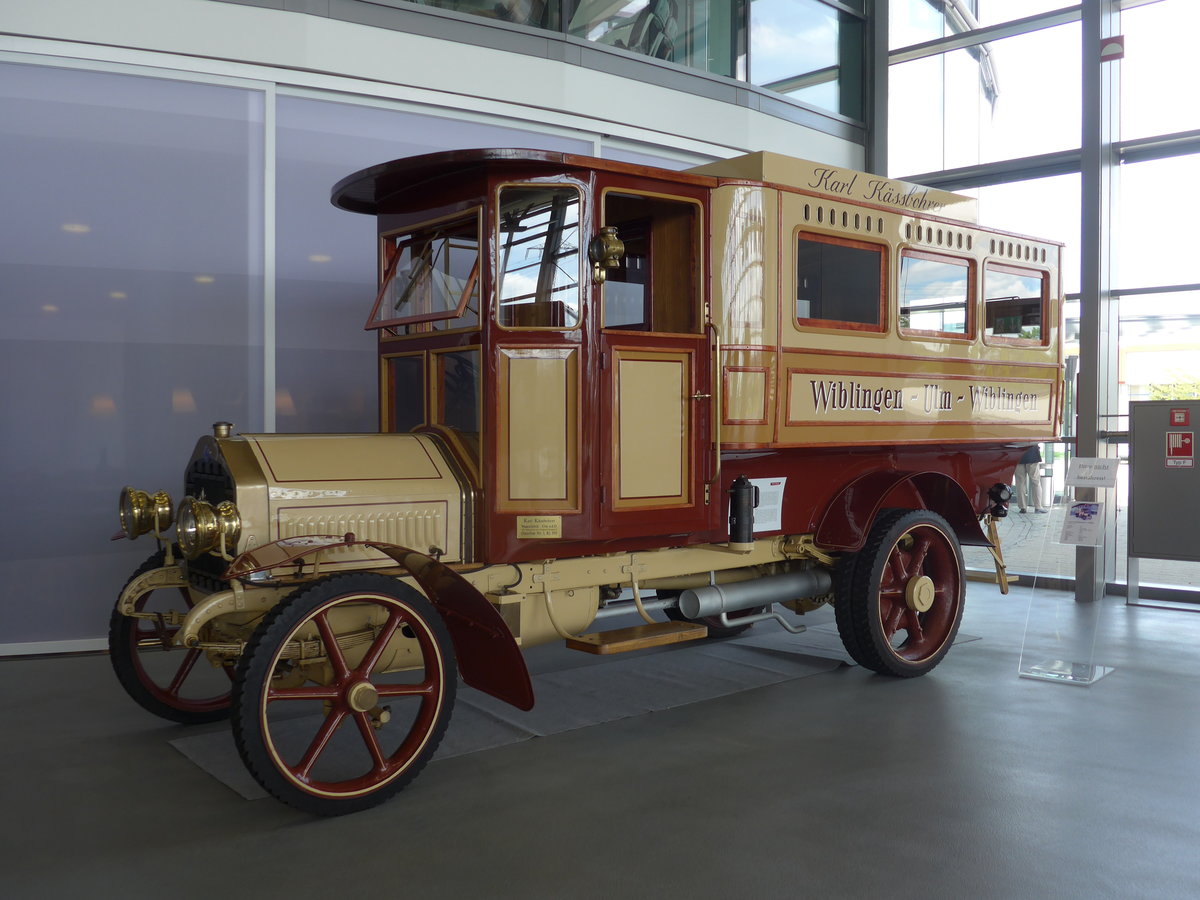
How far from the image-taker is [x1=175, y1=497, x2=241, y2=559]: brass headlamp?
3.42m

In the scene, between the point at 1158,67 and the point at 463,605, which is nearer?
the point at 463,605

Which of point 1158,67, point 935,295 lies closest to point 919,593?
point 935,295

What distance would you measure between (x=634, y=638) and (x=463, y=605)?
800 millimetres

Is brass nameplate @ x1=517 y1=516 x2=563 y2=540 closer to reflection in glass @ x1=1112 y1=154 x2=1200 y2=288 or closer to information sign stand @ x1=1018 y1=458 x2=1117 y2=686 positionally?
information sign stand @ x1=1018 y1=458 x2=1117 y2=686

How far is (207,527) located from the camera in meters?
3.42

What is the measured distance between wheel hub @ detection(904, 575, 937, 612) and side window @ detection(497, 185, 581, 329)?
246 centimetres

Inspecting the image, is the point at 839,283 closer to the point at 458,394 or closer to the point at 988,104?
the point at 458,394

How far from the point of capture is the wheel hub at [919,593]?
5.23m

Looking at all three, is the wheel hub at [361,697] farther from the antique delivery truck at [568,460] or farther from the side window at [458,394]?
the side window at [458,394]

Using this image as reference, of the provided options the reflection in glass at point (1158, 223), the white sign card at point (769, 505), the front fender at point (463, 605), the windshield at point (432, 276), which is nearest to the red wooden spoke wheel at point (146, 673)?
the front fender at point (463, 605)

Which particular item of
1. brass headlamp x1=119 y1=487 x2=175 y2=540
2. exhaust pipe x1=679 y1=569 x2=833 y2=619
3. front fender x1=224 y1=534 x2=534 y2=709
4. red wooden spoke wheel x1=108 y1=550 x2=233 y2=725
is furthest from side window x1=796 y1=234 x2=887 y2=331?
red wooden spoke wheel x1=108 y1=550 x2=233 y2=725

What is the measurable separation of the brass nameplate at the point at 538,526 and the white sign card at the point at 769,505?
118cm

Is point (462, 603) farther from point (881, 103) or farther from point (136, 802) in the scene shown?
point (881, 103)

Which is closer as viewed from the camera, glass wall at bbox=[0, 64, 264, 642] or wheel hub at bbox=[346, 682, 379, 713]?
wheel hub at bbox=[346, 682, 379, 713]
